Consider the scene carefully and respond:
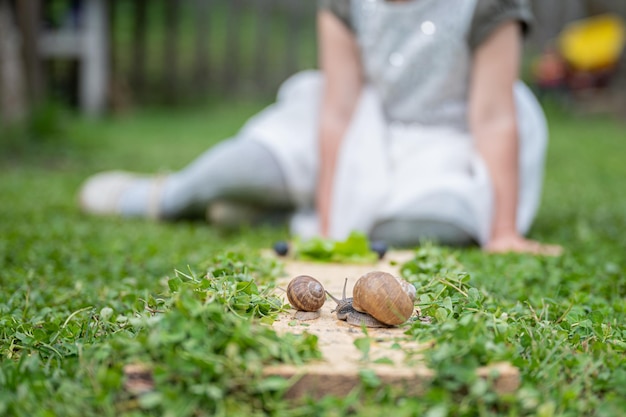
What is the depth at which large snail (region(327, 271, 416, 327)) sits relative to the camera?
135cm

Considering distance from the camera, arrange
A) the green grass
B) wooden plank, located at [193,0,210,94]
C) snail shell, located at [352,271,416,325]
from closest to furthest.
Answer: the green grass → snail shell, located at [352,271,416,325] → wooden plank, located at [193,0,210,94]

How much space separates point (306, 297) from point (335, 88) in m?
1.65

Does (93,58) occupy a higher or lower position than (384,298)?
lower

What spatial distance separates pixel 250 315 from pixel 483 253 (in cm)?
133

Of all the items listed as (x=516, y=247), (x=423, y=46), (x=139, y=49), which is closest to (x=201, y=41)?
(x=139, y=49)

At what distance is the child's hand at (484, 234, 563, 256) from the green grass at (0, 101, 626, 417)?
0.07 meters

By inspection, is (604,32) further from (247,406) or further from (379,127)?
(247,406)

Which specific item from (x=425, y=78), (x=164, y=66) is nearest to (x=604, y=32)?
(x=164, y=66)

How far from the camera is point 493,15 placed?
2729mm

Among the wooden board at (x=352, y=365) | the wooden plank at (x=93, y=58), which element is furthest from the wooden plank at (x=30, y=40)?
the wooden board at (x=352, y=365)

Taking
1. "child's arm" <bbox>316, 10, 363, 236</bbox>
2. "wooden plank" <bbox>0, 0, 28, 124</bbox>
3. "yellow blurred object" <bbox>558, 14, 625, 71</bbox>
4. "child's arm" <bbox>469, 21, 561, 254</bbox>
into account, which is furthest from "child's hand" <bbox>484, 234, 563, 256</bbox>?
"yellow blurred object" <bbox>558, 14, 625, 71</bbox>

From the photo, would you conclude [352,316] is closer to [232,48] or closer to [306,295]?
[306,295]

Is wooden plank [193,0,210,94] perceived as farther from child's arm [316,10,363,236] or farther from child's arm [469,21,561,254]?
child's arm [469,21,561,254]

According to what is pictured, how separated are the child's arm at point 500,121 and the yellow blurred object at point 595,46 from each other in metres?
6.16
